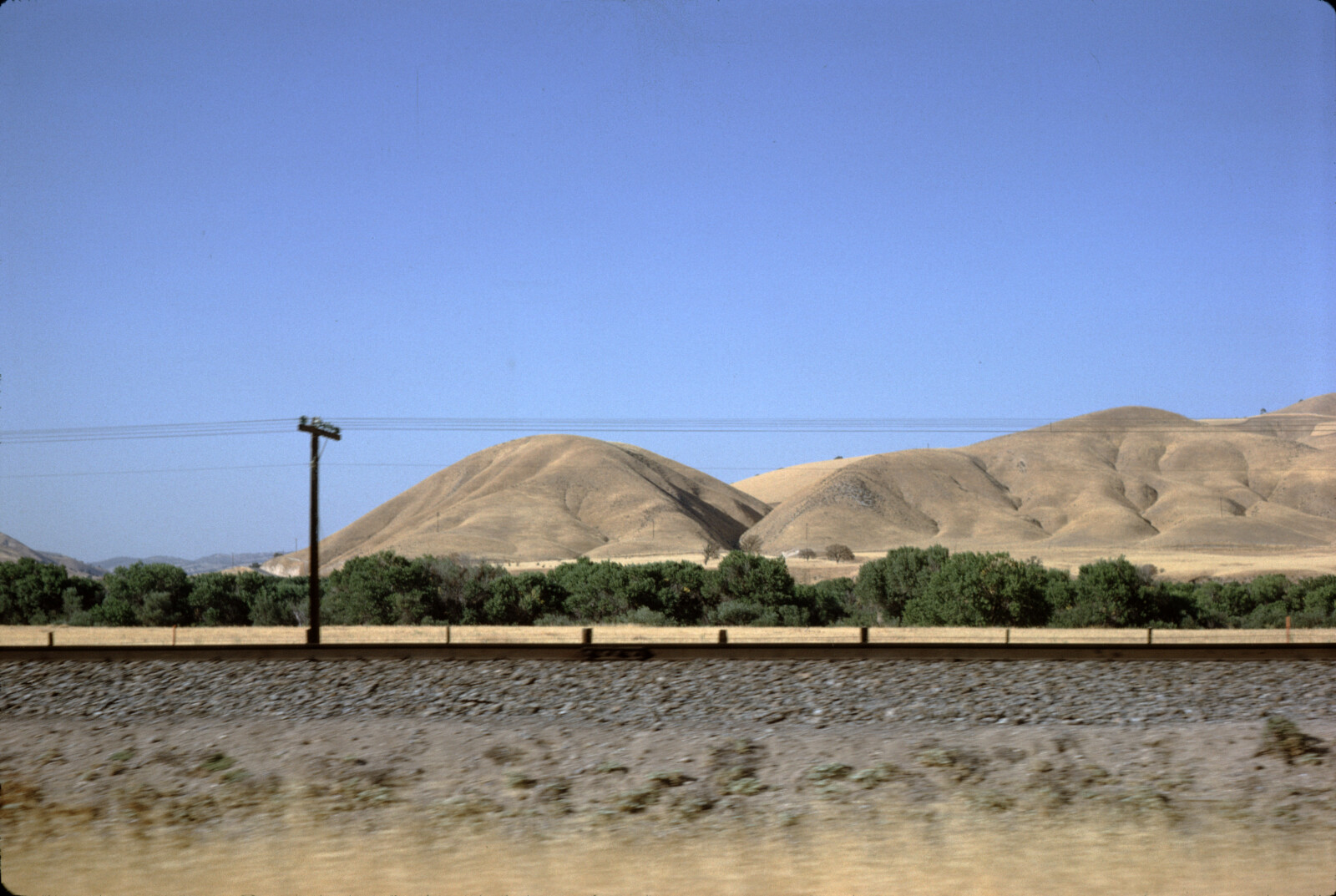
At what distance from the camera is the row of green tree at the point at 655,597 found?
4644cm

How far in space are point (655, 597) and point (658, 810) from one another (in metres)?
41.6

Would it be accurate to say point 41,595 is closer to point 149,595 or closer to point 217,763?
point 149,595

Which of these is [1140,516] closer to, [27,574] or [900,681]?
[27,574]

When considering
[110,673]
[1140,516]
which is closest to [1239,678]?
[110,673]

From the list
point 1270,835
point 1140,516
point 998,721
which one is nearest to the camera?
point 1270,835

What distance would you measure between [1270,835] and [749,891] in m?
4.77

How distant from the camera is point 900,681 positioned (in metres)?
16.3

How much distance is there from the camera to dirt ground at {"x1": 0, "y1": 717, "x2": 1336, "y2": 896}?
8.45 meters

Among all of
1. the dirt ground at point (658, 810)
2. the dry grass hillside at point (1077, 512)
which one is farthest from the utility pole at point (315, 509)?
the dry grass hillside at point (1077, 512)

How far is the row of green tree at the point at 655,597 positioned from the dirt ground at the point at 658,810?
35.1m

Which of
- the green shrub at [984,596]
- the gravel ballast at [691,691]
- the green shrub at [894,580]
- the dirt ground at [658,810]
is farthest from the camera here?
the green shrub at [894,580]

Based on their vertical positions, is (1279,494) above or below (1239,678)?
above

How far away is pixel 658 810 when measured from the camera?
995cm

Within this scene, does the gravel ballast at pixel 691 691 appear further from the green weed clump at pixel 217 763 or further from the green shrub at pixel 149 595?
the green shrub at pixel 149 595
